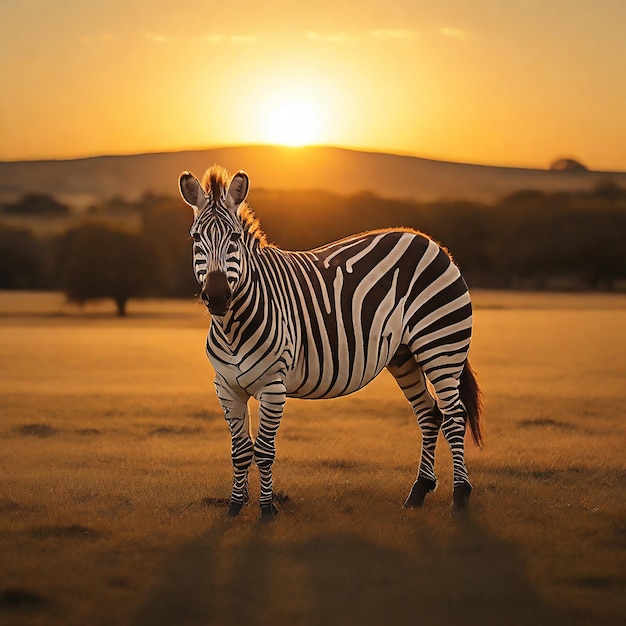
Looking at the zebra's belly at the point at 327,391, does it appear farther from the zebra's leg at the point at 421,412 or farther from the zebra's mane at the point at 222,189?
the zebra's mane at the point at 222,189

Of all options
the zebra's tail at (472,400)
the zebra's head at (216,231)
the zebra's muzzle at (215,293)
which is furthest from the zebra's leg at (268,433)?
the zebra's tail at (472,400)

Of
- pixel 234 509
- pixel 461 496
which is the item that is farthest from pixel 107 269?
pixel 461 496

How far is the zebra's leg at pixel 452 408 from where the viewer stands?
7906mm

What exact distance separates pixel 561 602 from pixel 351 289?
3233 mm

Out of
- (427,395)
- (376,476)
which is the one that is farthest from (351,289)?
(376,476)

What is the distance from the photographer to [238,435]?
23.9 ft

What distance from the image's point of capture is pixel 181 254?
2967cm

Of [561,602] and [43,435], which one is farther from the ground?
[561,602]

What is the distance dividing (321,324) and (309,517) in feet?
5.31

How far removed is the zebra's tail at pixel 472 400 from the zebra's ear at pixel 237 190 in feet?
9.16

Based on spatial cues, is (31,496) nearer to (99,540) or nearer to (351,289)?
(99,540)

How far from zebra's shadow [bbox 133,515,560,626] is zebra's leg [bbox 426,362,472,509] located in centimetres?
95

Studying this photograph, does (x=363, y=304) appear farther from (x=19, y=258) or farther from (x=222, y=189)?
(x=19, y=258)

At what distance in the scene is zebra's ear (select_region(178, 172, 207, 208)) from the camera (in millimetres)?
6762
